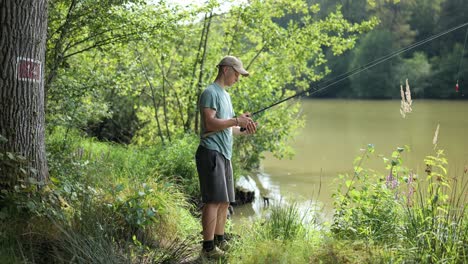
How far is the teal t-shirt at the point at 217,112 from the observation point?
12.7 ft

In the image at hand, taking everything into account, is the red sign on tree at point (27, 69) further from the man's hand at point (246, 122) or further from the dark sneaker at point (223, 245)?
the dark sneaker at point (223, 245)

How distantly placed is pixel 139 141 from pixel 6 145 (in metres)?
7.74

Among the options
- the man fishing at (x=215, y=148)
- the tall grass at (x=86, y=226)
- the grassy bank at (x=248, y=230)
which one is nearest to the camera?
the grassy bank at (x=248, y=230)

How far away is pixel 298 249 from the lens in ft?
11.3

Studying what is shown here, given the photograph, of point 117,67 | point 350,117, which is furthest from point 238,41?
point 350,117

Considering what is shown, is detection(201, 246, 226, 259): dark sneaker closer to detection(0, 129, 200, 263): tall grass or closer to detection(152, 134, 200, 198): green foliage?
detection(0, 129, 200, 263): tall grass

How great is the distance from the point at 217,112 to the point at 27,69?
4.41 feet

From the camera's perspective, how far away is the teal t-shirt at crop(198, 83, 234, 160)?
3869 millimetres

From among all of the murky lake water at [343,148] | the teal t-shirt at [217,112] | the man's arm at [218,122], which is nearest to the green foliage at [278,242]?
the teal t-shirt at [217,112]

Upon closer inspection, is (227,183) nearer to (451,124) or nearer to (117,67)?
(117,67)

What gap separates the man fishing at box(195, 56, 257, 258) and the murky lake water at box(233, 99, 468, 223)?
2.45 m

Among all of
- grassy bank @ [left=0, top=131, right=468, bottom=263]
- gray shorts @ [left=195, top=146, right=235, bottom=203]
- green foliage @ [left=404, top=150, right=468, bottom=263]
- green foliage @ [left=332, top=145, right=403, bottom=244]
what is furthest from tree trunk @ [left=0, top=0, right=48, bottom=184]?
green foliage @ [left=404, top=150, right=468, bottom=263]

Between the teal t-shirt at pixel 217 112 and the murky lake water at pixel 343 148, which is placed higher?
the teal t-shirt at pixel 217 112

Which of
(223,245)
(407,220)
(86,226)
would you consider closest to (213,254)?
(223,245)
